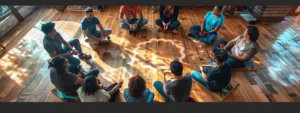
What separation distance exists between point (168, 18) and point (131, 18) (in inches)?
35.3

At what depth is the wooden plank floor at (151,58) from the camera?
9.23 feet

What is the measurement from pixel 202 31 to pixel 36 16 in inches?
186

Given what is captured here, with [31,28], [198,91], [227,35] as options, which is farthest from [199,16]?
[31,28]

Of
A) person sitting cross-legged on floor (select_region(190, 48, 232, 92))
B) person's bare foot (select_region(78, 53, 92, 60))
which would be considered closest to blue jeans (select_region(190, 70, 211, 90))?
person sitting cross-legged on floor (select_region(190, 48, 232, 92))

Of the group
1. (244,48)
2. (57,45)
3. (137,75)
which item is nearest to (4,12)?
(57,45)

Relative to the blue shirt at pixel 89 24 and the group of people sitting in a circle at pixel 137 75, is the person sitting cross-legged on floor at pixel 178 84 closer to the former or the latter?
the group of people sitting in a circle at pixel 137 75

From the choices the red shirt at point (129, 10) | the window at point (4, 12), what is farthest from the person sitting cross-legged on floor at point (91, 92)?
the window at point (4, 12)

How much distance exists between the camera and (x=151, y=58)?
3492 mm

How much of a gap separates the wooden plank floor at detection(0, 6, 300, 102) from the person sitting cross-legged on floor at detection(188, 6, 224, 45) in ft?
0.67

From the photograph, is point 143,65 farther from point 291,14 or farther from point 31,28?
point 291,14

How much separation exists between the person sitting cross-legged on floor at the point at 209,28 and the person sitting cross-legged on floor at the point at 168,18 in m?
0.51

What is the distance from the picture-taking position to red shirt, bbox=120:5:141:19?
397cm

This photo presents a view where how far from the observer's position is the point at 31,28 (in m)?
4.49

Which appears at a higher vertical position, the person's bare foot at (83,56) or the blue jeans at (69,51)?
the blue jeans at (69,51)
